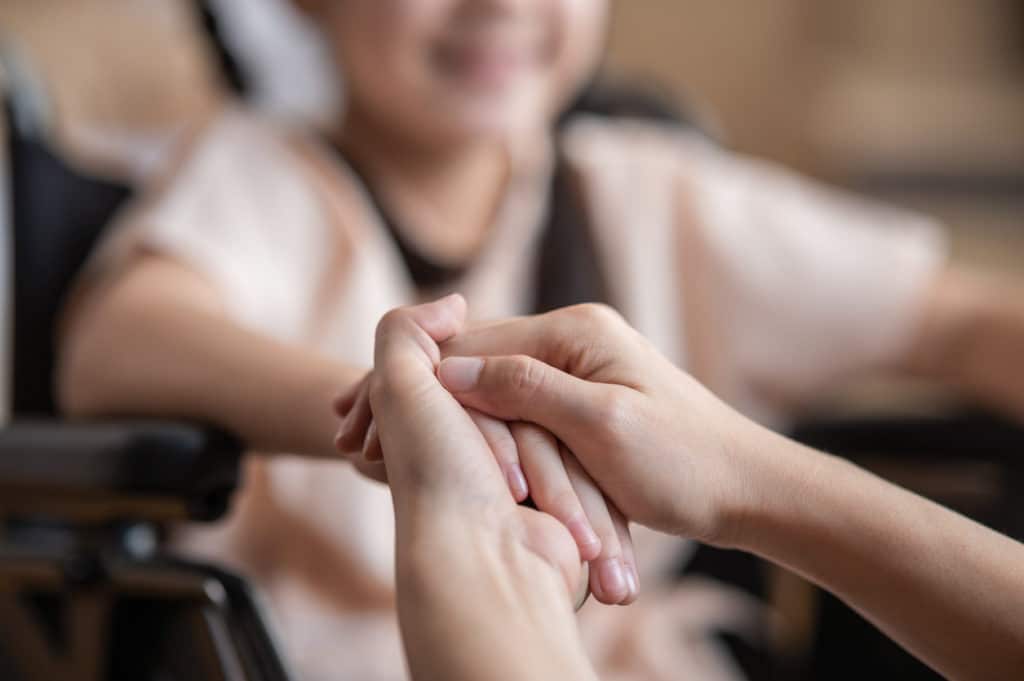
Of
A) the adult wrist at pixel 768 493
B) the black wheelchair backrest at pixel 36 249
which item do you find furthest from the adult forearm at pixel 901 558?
the black wheelchair backrest at pixel 36 249

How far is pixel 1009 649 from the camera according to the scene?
1.09ft

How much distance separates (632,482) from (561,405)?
0.03m

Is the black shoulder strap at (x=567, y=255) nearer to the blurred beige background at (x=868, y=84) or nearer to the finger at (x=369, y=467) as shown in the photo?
the finger at (x=369, y=467)

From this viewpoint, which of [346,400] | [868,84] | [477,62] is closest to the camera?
[346,400]

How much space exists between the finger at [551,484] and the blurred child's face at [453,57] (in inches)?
14.9

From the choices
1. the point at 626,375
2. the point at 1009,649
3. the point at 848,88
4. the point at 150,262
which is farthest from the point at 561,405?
the point at 848,88

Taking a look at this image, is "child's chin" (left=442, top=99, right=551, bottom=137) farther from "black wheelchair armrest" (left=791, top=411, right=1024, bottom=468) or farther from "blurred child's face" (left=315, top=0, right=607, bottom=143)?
"black wheelchair armrest" (left=791, top=411, right=1024, bottom=468)

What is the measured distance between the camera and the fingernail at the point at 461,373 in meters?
0.35

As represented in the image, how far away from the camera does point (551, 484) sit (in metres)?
0.34

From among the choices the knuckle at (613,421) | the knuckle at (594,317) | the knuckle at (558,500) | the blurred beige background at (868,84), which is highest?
the knuckle at (594,317)

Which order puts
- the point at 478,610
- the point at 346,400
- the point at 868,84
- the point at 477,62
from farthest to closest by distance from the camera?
the point at 868,84
the point at 477,62
the point at 346,400
the point at 478,610

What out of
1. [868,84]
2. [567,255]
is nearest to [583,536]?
[567,255]

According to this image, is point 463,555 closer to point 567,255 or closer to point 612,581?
point 612,581

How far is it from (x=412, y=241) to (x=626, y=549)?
1.30 feet
